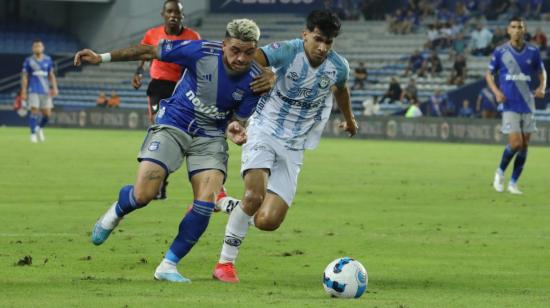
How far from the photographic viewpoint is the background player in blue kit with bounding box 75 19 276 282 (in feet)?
28.8

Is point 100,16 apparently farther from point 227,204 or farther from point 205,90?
point 205,90

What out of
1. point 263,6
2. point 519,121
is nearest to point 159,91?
point 519,121

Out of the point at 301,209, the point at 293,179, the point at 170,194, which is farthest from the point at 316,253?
the point at 170,194

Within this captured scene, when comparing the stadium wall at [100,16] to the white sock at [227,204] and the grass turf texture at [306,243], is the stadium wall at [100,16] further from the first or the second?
the white sock at [227,204]

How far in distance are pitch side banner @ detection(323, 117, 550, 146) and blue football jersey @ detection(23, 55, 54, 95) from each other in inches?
337

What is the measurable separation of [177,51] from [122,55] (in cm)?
41

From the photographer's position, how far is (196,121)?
9141 mm

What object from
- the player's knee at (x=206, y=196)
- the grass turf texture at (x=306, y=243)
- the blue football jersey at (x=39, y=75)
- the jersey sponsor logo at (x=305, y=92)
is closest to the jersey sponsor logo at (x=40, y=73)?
the blue football jersey at (x=39, y=75)

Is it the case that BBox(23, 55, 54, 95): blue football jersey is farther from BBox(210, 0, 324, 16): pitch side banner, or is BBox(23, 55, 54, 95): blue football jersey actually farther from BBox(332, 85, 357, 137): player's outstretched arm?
BBox(210, 0, 324, 16): pitch side banner

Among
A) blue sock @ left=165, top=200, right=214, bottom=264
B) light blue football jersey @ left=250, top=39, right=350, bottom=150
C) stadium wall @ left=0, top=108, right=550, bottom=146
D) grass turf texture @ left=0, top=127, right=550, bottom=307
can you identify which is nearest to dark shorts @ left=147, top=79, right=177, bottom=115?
grass turf texture @ left=0, top=127, right=550, bottom=307

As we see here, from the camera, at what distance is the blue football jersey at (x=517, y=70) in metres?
18.4


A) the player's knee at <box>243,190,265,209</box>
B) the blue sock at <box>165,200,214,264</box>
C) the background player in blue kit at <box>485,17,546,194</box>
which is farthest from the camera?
the background player in blue kit at <box>485,17,546,194</box>

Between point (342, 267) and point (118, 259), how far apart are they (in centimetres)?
255

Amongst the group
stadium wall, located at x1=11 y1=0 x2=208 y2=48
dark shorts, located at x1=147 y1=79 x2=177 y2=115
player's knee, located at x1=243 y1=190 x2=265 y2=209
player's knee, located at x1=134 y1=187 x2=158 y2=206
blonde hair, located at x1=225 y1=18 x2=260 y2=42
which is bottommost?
stadium wall, located at x1=11 y1=0 x2=208 y2=48
